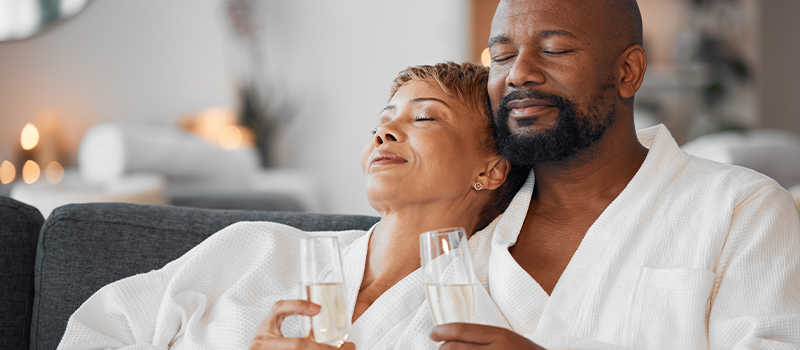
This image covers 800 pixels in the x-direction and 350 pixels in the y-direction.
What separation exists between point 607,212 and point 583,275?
0.14 meters

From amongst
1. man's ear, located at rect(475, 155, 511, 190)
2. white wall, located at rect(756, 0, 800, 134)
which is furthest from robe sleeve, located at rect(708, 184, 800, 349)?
white wall, located at rect(756, 0, 800, 134)

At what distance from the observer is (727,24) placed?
584cm

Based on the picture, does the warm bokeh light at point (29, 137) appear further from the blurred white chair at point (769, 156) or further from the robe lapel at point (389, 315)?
the blurred white chair at point (769, 156)

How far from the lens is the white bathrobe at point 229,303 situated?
130cm

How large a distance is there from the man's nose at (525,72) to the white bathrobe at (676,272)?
0.28 m

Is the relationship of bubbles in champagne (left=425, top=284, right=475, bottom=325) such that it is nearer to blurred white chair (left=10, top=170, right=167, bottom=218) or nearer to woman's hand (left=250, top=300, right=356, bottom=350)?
woman's hand (left=250, top=300, right=356, bottom=350)

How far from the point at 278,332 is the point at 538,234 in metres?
0.62

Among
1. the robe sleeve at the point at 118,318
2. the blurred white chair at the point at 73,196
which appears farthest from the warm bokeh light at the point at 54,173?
the robe sleeve at the point at 118,318

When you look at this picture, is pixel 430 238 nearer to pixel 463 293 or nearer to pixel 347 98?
pixel 463 293

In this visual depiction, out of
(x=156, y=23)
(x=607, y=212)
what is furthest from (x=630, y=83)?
(x=156, y=23)

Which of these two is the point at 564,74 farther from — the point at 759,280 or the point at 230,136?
the point at 230,136

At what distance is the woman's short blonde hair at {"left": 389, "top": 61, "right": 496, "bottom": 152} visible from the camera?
149 centimetres

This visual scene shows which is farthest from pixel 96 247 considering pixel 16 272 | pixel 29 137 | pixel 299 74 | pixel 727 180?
pixel 299 74

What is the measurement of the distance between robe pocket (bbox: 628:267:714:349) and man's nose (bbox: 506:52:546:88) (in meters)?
0.40
